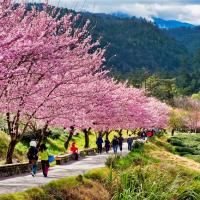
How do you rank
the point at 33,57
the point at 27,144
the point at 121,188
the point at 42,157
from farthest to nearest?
the point at 27,144 → the point at 42,157 → the point at 121,188 → the point at 33,57

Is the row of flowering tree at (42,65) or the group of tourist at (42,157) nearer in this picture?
the row of flowering tree at (42,65)

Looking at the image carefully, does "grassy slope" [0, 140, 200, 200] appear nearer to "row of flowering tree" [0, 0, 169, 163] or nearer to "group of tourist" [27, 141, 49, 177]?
"group of tourist" [27, 141, 49, 177]

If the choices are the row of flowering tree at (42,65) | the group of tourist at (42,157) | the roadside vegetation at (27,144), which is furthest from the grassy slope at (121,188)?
the roadside vegetation at (27,144)

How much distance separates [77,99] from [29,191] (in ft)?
29.6

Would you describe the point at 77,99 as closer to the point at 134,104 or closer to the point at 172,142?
the point at 134,104

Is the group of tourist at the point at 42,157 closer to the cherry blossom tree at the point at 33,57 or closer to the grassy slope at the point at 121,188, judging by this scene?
the cherry blossom tree at the point at 33,57

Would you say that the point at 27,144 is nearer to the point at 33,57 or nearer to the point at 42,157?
the point at 42,157

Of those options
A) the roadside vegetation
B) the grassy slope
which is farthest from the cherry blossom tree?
the roadside vegetation

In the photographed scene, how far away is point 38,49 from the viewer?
1501cm

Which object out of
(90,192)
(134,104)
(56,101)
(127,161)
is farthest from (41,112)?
(134,104)

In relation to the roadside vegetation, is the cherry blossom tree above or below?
above

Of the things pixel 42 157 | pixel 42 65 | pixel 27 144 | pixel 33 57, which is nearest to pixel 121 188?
pixel 42 157

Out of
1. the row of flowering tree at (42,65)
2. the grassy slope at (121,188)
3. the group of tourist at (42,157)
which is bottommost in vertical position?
the grassy slope at (121,188)

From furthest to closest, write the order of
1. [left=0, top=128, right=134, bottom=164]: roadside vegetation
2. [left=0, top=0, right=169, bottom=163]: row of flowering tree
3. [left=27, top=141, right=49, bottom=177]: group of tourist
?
[left=0, top=128, right=134, bottom=164]: roadside vegetation → [left=27, top=141, right=49, bottom=177]: group of tourist → [left=0, top=0, right=169, bottom=163]: row of flowering tree
